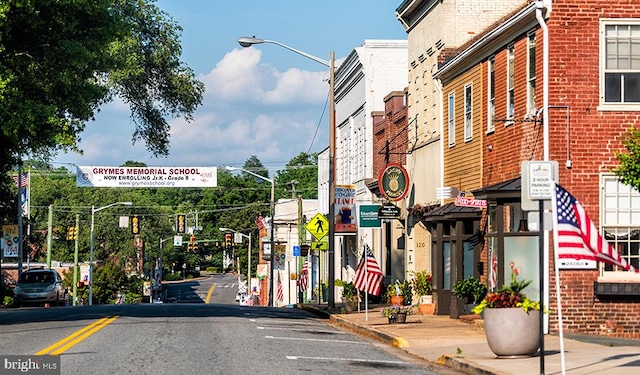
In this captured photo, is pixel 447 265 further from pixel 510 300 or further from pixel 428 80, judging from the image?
pixel 510 300

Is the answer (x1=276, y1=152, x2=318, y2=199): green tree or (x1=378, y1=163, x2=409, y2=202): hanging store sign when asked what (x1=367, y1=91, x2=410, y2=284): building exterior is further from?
(x1=276, y1=152, x2=318, y2=199): green tree

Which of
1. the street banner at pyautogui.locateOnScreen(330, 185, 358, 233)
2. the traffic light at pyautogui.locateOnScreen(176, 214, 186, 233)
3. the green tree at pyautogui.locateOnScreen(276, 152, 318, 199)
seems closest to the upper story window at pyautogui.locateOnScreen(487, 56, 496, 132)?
the street banner at pyautogui.locateOnScreen(330, 185, 358, 233)

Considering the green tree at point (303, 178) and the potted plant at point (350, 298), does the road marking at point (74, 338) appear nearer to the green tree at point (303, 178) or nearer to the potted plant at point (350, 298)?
the potted plant at point (350, 298)

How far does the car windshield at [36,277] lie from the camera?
162ft

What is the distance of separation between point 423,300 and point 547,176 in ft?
65.3

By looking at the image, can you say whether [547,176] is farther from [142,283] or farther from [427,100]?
[142,283]

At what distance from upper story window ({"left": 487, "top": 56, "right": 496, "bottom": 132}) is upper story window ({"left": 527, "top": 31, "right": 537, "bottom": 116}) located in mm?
2930

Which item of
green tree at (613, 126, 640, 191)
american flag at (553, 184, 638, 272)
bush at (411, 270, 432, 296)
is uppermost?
green tree at (613, 126, 640, 191)

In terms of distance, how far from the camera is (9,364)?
16156mm

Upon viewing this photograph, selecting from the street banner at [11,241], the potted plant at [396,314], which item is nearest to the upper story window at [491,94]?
the potted plant at [396,314]

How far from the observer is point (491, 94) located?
1157 inches

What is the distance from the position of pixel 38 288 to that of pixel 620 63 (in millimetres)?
31594

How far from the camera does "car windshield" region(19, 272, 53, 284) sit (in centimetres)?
4944

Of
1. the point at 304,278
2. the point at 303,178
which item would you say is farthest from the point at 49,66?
the point at 303,178
